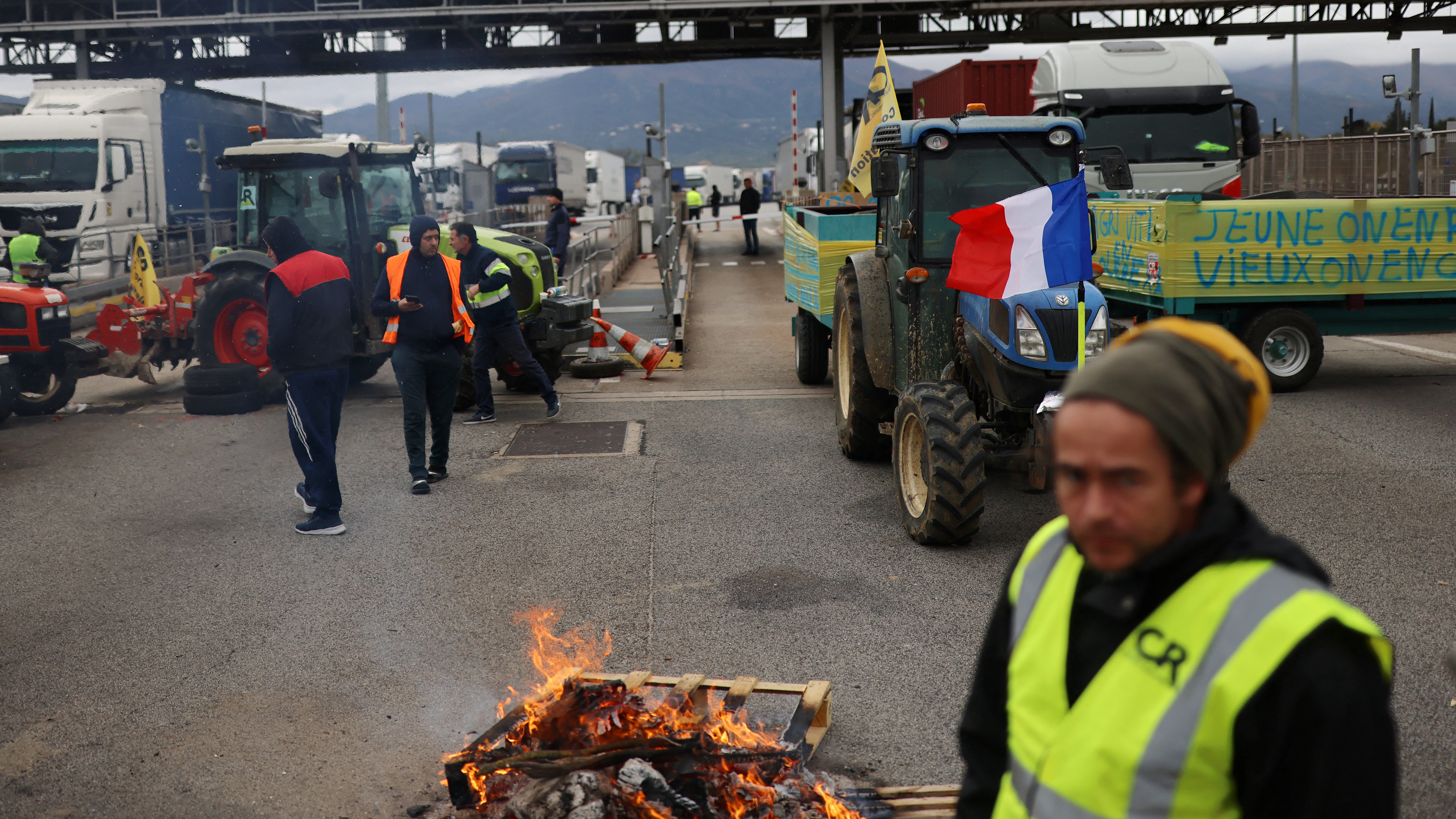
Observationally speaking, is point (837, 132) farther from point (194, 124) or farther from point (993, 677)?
point (993, 677)

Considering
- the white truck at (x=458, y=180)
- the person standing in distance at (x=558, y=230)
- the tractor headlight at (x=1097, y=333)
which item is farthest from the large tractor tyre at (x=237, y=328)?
the tractor headlight at (x=1097, y=333)

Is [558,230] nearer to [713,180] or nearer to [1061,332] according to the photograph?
[1061,332]

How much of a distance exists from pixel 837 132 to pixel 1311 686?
31211mm

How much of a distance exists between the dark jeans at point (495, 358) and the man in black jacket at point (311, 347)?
3.10m

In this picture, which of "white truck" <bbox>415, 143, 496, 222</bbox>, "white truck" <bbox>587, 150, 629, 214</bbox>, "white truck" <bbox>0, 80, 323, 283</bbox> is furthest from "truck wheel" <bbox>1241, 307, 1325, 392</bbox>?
"white truck" <bbox>587, 150, 629, 214</bbox>

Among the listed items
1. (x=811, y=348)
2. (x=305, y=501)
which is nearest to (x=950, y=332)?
(x=305, y=501)

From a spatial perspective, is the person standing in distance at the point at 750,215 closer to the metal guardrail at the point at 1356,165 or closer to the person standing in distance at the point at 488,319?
the metal guardrail at the point at 1356,165

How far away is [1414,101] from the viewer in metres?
21.9

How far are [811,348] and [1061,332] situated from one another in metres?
6.09

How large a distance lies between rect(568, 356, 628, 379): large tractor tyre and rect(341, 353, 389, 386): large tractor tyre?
83.7 inches

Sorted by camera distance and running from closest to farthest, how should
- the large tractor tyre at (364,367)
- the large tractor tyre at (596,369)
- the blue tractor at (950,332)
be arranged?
the blue tractor at (950,332), the large tractor tyre at (364,367), the large tractor tyre at (596,369)

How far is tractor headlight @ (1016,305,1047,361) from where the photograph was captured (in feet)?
22.6

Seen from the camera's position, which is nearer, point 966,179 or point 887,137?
point 966,179

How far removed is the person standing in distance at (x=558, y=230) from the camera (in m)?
18.5
